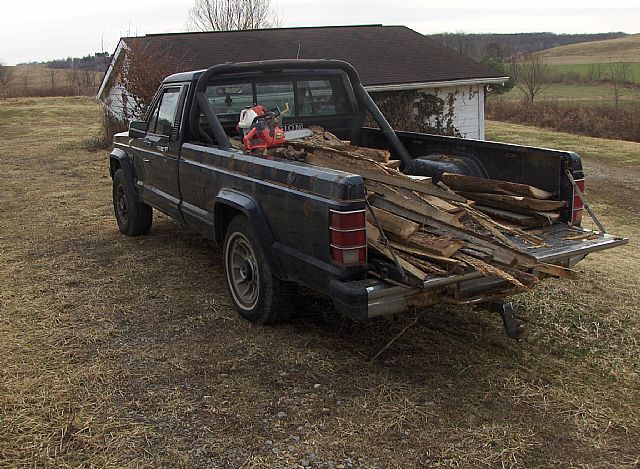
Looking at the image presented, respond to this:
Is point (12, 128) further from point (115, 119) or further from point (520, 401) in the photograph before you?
point (520, 401)

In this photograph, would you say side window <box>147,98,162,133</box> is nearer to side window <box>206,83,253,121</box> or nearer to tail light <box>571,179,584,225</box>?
side window <box>206,83,253,121</box>

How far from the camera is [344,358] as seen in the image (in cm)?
461

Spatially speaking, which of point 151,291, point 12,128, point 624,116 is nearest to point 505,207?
point 151,291

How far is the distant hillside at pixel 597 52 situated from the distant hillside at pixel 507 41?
195cm

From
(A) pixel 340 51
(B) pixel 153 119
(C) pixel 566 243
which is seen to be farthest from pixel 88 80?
(C) pixel 566 243

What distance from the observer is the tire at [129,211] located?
7.86 metres

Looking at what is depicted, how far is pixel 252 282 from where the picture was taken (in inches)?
203

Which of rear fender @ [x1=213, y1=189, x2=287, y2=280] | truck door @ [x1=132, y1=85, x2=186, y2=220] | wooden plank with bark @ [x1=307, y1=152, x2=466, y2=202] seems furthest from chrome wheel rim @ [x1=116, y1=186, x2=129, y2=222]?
wooden plank with bark @ [x1=307, y1=152, x2=466, y2=202]

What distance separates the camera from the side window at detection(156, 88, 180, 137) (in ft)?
20.6

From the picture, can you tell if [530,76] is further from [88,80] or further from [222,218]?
[88,80]

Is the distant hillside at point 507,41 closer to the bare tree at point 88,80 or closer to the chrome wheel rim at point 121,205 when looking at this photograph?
the bare tree at point 88,80

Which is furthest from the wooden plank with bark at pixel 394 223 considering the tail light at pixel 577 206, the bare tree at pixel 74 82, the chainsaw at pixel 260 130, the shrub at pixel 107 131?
the bare tree at pixel 74 82

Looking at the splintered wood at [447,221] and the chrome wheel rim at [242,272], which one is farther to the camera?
the chrome wheel rim at [242,272]

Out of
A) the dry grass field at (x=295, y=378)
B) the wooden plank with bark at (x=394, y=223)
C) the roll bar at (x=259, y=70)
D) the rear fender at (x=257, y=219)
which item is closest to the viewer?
the dry grass field at (x=295, y=378)
